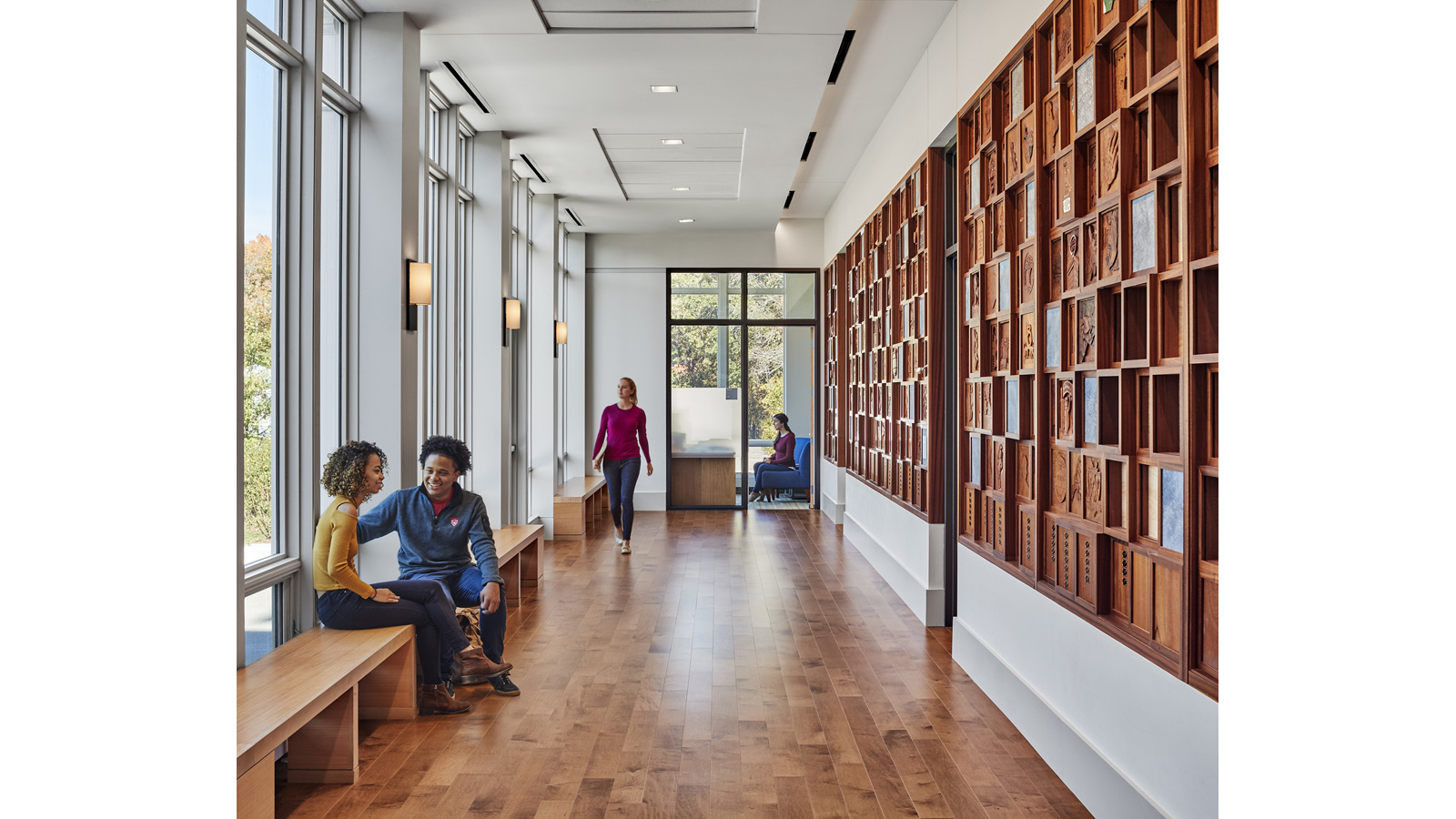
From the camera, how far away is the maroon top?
37.5 ft

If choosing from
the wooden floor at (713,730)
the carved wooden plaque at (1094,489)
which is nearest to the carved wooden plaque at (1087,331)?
the carved wooden plaque at (1094,489)

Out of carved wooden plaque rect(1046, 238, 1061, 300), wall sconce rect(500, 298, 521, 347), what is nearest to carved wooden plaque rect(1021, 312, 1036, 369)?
carved wooden plaque rect(1046, 238, 1061, 300)

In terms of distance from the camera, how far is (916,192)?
6.03 meters

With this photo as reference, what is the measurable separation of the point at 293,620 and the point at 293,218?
1.77 meters

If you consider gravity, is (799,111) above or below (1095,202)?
above

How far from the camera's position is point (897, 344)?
674 centimetres

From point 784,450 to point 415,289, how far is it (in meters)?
7.39

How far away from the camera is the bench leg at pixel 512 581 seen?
19.9ft
